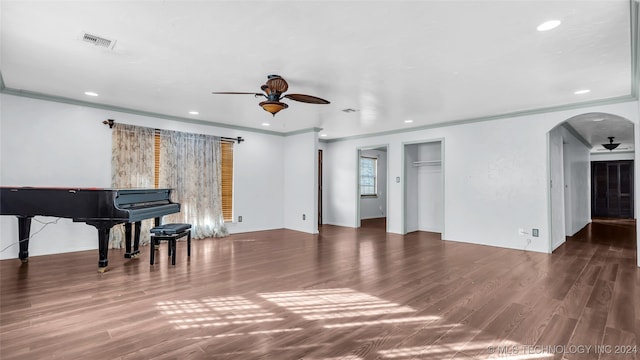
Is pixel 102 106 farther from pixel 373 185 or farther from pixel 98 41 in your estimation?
pixel 373 185

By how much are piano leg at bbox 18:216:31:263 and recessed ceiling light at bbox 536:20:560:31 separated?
246 inches

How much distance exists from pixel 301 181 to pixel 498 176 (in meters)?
4.14

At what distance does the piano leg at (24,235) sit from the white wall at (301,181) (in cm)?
477

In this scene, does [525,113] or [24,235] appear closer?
[24,235]

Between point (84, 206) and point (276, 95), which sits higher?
point (276, 95)

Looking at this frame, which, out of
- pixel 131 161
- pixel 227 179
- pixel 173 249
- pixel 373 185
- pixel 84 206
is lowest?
pixel 173 249

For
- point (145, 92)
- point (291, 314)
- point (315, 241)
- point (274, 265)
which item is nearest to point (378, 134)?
point (315, 241)

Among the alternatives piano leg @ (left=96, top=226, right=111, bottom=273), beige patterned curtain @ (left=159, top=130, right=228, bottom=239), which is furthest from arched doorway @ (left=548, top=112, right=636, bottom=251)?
piano leg @ (left=96, top=226, right=111, bottom=273)

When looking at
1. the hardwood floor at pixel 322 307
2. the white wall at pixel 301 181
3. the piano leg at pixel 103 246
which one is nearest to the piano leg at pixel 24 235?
the hardwood floor at pixel 322 307

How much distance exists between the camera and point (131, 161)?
5.48m

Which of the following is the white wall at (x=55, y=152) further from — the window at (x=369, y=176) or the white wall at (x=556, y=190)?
the white wall at (x=556, y=190)

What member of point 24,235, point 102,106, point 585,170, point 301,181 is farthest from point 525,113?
point 24,235

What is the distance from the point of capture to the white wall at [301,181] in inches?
284

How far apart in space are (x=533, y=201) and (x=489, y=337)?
3.97m
